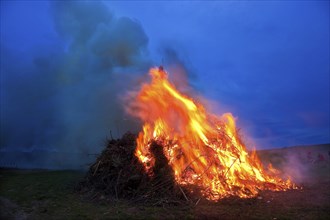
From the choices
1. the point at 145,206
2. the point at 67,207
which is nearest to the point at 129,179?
the point at 145,206

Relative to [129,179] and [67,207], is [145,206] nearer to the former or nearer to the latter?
[129,179]

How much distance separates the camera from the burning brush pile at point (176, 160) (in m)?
11.7

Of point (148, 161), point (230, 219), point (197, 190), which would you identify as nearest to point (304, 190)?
point (197, 190)

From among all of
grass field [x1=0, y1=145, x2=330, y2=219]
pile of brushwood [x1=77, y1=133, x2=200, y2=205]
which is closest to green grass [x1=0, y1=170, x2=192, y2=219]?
grass field [x1=0, y1=145, x2=330, y2=219]

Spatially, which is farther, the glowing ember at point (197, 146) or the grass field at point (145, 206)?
the glowing ember at point (197, 146)

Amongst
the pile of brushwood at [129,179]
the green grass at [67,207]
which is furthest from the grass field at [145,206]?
the pile of brushwood at [129,179]

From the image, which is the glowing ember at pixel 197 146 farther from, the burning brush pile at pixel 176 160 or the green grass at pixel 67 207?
the green grass at pixel 67 207

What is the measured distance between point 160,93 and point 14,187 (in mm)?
6885

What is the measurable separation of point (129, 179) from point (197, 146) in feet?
11.0

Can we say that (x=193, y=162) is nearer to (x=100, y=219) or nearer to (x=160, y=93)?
(x=160, y=93)

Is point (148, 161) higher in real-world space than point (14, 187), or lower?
higher

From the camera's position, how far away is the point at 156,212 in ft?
32.3

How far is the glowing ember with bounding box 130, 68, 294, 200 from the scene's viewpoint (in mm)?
12703

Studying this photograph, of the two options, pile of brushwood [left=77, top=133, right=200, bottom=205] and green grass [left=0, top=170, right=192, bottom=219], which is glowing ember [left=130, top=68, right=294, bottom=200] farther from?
green grass [left=0, top=170, right=192, bottom=219]
